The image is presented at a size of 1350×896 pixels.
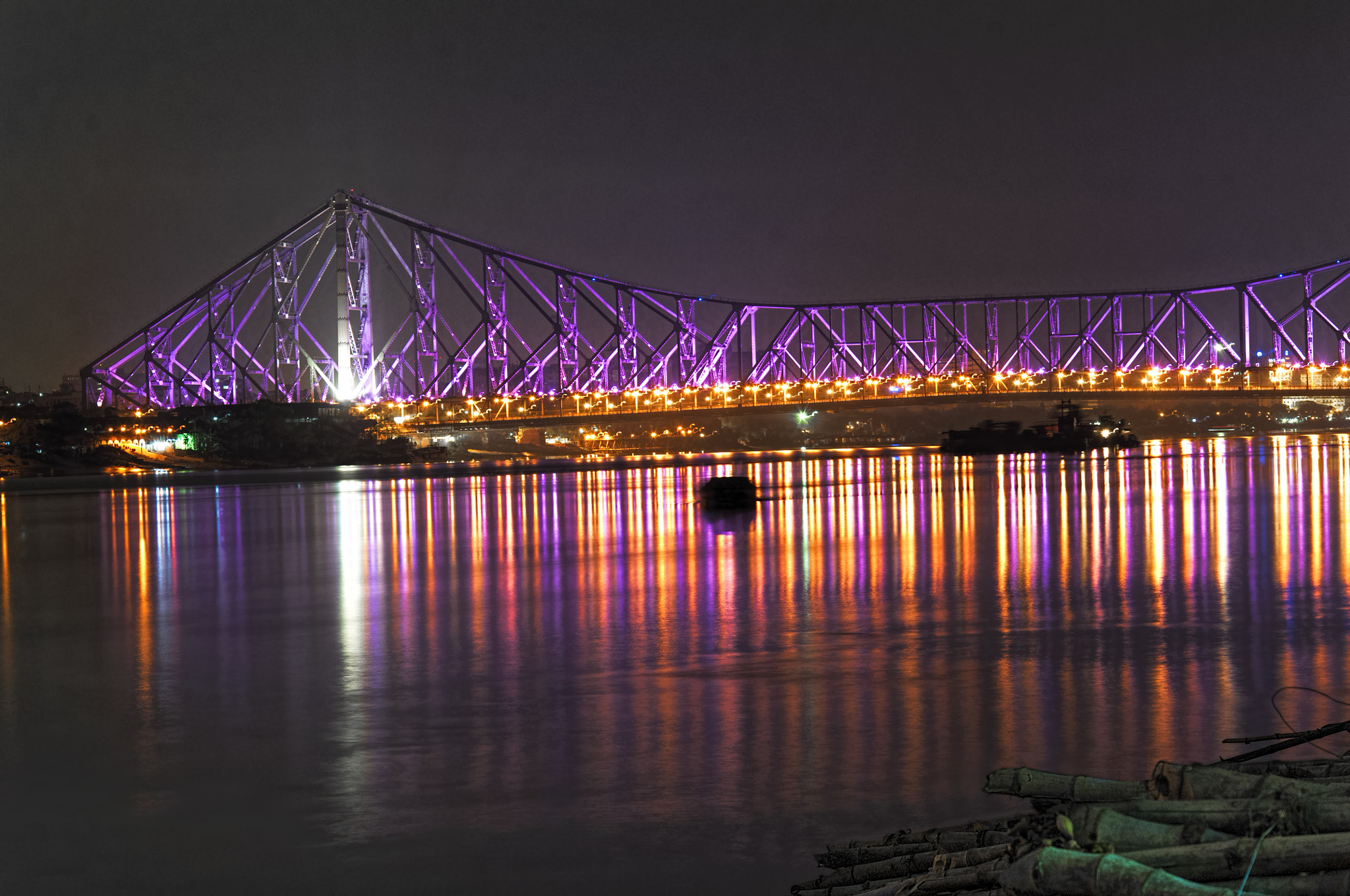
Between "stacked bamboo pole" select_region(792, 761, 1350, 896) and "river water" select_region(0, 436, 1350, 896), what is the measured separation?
52.8 inches

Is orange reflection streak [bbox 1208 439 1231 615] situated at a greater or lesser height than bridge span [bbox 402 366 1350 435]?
lesser

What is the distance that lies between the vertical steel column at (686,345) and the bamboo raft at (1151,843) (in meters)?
136

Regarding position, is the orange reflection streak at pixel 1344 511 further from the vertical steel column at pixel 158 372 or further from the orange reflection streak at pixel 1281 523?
the vertical steel column at pixel 158 372

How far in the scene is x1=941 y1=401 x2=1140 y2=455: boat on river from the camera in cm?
10650

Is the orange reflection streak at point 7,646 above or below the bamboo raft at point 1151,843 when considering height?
below

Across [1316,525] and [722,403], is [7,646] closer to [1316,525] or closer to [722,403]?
[1316,525]

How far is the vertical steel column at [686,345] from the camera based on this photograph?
144m

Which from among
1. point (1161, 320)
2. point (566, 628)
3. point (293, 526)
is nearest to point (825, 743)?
point (566, 628)

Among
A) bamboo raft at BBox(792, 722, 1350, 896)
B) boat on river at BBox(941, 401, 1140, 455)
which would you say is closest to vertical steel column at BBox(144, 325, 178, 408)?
boat on river at BBox(941, 401, 1140, 455)

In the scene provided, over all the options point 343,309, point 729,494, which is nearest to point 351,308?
point 343,309

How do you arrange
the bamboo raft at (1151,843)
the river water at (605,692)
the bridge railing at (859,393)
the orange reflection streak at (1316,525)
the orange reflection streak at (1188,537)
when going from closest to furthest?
1. the bamboo raft at (1151,843)
2. the river water at (605,692)
3. the orange reflection streak at (1188,537)
4. the orange reflection streak at (1316,525)
5. the bridge railing at (859,393)

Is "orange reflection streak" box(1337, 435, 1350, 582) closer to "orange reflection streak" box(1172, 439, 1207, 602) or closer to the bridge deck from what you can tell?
"orange reflection streak" box(1172, 439, 1207, 602)

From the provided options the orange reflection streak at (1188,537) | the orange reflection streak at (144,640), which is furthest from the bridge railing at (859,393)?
the orange reflection streak at (144,640)

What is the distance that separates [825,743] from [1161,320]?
489ft
